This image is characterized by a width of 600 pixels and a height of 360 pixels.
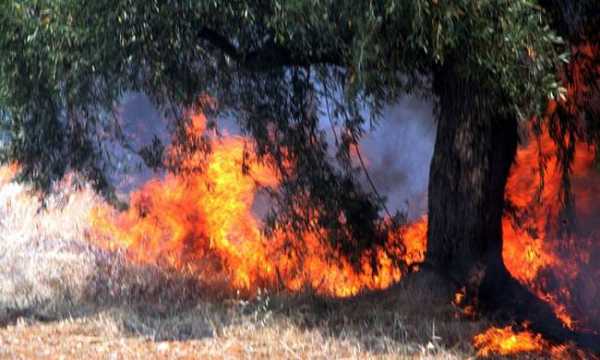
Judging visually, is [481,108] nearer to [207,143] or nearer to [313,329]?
[313,329]

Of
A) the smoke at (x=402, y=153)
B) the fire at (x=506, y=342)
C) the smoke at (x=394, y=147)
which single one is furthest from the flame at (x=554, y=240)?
the smoke at (x=402, y=153)

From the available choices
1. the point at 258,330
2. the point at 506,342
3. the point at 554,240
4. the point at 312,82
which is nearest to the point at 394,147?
the point at 312,82

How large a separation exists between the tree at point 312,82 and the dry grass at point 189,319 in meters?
0.92

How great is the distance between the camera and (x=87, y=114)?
953 cm

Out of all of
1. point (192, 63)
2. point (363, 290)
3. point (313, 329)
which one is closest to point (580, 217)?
point (363, 290)

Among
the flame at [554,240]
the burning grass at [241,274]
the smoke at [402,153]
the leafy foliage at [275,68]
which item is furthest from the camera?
the smoke at [402,153]

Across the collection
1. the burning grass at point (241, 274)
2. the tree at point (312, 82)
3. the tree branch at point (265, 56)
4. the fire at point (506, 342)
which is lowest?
the fire at point (506, 342)

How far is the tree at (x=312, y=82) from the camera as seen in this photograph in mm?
6816

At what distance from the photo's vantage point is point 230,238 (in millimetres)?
12500

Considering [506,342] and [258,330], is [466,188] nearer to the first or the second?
[506,342]

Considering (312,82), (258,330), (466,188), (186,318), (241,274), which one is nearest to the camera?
(258,330)

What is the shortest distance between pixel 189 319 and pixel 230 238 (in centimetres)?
357

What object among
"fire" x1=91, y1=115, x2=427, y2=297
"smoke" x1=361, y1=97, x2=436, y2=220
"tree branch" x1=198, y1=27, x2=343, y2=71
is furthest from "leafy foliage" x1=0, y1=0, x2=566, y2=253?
"smoke" x1=361, y1=97, x2=436, y2=220

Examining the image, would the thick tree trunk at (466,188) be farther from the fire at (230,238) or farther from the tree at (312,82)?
the fire at (230,238)
